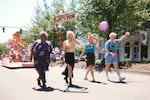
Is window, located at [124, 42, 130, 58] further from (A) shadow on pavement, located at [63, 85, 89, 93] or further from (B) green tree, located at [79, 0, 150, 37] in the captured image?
(A) shadow on pavement, located at [63, 85, 89, 93]

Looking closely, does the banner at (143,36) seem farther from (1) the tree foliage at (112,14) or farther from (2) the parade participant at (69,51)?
(2) the parade participant at (69,51)

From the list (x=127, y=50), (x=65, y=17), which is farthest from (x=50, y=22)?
(x=65, y=17)

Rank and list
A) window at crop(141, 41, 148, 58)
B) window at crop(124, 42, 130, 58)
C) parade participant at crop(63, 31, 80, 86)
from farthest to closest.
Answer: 1. window at crop(124, 42, 130, 58)
2. window at crop(141, 41, 148, 58)
3. parade participant at crop(63, 31, 80, 86)

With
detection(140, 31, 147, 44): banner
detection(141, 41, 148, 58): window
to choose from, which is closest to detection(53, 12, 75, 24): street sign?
detection(140, 31, 147, 44): banner

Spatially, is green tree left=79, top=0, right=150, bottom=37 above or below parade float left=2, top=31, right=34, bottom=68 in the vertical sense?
above

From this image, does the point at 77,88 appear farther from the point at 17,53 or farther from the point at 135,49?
the point at 135,49

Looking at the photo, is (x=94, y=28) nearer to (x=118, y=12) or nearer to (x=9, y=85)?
(x=118, y=12)

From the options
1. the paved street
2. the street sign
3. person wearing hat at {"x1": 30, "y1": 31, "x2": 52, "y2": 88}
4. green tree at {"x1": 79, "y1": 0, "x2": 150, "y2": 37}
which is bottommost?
the paved street

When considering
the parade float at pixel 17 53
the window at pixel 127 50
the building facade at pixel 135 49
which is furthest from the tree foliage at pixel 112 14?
the window at pixel 127 50

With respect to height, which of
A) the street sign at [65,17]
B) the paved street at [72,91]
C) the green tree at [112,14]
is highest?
the green tree at [112,14]

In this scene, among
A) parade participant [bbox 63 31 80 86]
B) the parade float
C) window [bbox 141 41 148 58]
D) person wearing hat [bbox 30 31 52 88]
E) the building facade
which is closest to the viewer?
person wearing hat [bbox 30 31 52 88]

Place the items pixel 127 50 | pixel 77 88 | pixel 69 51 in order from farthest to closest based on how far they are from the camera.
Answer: pixel 127 50
pixel 69 51
pixel 77 88

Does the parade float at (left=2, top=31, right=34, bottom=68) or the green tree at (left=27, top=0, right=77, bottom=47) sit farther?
the green tree at (left=27, top=0, right=77, bottom=47)

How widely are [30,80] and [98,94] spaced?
13.7 ft
